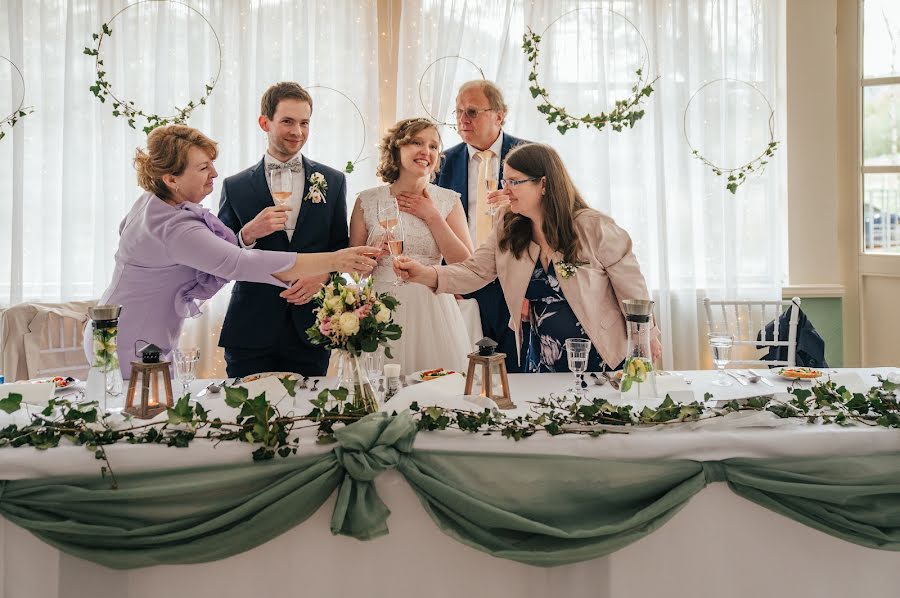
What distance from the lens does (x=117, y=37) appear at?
436cm

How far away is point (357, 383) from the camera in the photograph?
5.83 ft

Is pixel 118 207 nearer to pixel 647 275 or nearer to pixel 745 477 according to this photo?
pixel 647 275

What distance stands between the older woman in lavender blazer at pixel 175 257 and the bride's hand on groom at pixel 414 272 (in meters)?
0.15

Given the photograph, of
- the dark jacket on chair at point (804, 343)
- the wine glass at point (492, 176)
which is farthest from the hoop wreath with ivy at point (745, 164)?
the wine glass at point (492, 176)

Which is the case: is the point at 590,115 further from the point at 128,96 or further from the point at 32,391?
the point at 32,391

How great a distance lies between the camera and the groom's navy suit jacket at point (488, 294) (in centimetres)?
335

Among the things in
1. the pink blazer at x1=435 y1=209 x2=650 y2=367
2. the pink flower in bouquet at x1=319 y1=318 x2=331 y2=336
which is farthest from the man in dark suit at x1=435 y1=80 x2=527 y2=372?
the pink flower in bouquet at x1=319 y1=318 x2=331 y2=336

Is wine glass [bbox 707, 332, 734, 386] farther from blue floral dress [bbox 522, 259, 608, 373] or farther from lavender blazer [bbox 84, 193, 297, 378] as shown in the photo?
lavender blazer [bbox 84, 193, 297, 378]

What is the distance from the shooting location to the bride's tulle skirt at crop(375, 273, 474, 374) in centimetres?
294

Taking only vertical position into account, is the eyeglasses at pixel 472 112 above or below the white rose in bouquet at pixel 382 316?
above

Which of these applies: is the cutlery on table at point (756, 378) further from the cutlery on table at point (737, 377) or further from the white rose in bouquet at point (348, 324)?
the white rose in bouquet at point (348, 324)

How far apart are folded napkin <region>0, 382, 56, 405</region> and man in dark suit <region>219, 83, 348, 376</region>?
3.17 ft

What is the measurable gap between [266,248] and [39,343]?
3.77ft

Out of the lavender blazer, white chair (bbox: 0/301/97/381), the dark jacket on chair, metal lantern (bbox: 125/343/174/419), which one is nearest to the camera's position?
metal lantern (bbox: 125/343/174/419)
